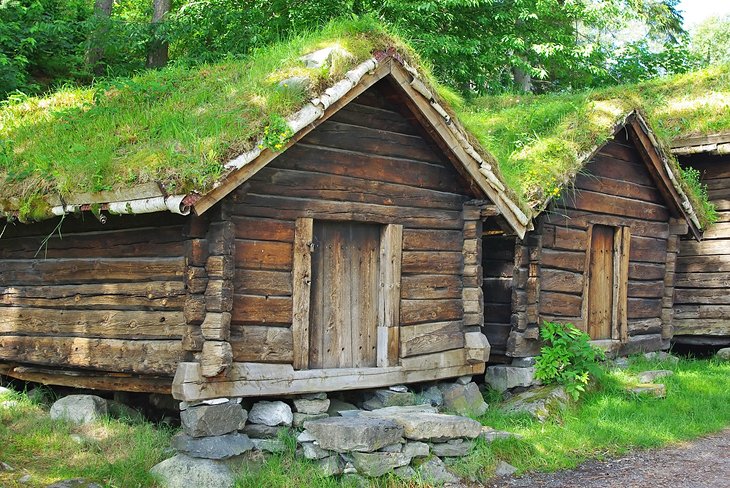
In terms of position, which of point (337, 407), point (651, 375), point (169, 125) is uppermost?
point (169, 125)

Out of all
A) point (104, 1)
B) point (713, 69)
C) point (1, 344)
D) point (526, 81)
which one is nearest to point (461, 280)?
point (1, 344)

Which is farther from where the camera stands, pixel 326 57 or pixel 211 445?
pixel 326 57

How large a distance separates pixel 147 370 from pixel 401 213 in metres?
3.22

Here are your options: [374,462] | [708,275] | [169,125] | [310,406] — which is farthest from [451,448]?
[708,275]

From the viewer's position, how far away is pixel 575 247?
38.8ft

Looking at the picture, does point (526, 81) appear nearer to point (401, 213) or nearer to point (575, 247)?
point (575, 247)

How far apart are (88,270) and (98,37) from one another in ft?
34.3

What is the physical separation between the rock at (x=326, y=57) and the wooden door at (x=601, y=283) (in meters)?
5.90

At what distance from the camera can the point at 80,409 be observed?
8.44 m

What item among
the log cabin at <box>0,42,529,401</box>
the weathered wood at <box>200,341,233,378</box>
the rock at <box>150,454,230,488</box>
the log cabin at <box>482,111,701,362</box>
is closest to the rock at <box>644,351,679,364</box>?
the log cabin at <box>482,111,701,362</box>

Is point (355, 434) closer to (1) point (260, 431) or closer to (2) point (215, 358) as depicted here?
(1) point (260, 431)

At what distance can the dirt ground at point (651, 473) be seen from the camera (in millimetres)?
7621

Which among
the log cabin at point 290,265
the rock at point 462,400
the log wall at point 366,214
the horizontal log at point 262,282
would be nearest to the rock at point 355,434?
the log cabin at point 290,265

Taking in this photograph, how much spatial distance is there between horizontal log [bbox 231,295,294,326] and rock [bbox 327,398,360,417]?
1.16 metres
